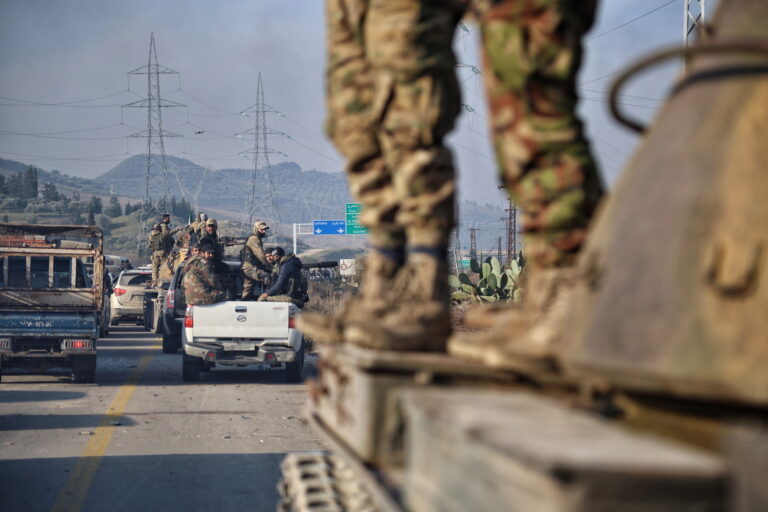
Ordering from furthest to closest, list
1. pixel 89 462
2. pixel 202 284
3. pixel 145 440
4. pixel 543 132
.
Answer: pixel 202 284 → pixel 145 440 → pixel 89 462 → pixel 543 132

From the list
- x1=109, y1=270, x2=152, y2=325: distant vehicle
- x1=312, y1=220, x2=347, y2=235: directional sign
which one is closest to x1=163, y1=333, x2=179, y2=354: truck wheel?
x1=109, y1=270, x2=152, y2=325: distant vehicle

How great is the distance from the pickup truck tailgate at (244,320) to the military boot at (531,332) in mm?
16054

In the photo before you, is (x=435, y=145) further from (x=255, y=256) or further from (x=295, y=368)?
(x=255, y=256)

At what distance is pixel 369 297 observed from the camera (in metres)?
5.15

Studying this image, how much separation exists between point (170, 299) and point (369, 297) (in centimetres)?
1936

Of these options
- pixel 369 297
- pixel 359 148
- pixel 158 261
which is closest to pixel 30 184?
pixel 158 261

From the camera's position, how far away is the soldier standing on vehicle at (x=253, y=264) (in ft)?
71.5

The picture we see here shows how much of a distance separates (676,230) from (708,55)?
0.56 meters

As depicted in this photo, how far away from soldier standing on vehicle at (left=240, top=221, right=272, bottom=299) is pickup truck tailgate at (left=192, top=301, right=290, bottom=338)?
5.00 feet

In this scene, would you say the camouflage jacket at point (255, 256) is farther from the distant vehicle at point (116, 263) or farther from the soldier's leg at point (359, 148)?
the distant vehicle at point (116, 263)

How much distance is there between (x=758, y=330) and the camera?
262 centimetres

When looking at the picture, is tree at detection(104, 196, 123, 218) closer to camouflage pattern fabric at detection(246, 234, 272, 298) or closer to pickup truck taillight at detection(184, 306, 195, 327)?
camouflage pattern fabric at detection(246, 234, 272, 298)

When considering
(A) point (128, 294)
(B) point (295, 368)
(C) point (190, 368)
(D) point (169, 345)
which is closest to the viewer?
(C) point (190, 368)

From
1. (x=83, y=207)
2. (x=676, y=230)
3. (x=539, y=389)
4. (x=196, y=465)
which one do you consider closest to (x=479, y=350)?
(x=539, y=389)
